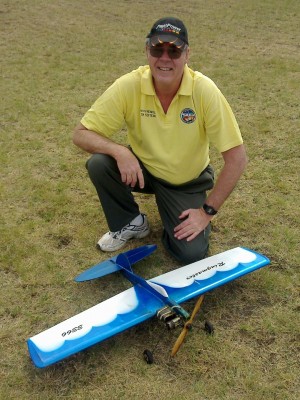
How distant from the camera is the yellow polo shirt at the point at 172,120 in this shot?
3.77 metres

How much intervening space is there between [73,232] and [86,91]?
13.8 feet

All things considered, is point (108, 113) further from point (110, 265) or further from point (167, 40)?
point (110, 265)

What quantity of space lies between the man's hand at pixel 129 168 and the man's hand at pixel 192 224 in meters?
0.51

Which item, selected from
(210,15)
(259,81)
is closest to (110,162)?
(259,81)

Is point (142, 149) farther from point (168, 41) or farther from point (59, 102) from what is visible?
point (59, 102)

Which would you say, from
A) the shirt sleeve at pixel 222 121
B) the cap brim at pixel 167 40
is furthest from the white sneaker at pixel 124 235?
the cap brim at pixel 167 40

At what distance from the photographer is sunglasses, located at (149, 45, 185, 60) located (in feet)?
12.0

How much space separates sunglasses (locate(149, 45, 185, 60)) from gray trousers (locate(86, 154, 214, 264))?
1007 millimetres

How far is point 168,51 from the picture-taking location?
3.66 m

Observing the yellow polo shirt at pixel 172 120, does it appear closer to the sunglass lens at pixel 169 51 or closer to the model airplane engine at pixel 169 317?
the sunglass lens at pixel 169 51

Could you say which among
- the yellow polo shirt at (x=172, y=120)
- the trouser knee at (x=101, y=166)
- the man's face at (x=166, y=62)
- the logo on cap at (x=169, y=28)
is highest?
the logo on cap at (x=169, y=28)

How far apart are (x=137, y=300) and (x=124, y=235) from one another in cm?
104

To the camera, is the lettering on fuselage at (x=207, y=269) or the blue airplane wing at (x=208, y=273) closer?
the blue airplane wing at (x=208, y=273)

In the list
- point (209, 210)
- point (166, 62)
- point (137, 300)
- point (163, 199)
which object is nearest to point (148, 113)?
point (166, 62)
